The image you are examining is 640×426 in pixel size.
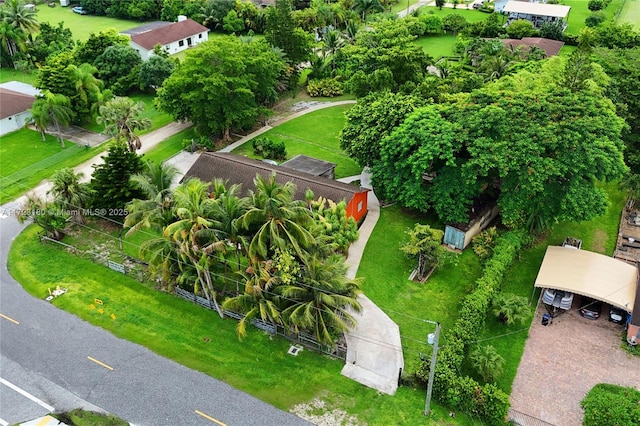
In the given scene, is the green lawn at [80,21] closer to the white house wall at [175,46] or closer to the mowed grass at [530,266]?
the white house wall at [175,46]

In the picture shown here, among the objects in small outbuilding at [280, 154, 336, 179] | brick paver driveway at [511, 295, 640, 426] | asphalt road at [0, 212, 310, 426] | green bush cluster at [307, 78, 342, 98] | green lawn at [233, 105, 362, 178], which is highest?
green bush cluster at [307, 78, 342, 98]

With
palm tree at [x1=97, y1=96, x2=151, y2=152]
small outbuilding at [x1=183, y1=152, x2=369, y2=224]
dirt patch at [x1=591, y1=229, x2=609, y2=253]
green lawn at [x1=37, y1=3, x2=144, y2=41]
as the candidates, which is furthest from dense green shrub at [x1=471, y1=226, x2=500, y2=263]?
green lawn at [x1=37, y1=3, x2=144, y2=41]

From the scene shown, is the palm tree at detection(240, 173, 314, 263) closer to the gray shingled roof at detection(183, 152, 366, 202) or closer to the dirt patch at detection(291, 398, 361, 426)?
the dirt patch at detection(291, 398, 361, 426)

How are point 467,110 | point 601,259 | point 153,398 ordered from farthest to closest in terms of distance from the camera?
point 467,110, point 601,259, point 153,398

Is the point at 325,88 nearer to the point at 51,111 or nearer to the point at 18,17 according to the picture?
the point at 51,111

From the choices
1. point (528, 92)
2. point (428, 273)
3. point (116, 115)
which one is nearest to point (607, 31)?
point (528, 92)

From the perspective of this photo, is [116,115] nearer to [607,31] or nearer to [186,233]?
[186,233]
